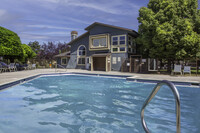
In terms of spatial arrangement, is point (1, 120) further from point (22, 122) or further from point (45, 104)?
point (45, 104)

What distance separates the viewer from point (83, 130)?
4.02 m

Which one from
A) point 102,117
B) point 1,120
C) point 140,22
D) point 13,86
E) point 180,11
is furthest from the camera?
point 140,22

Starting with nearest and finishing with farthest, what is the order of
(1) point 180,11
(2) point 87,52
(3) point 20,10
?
(3) point 20,10, (1) point 180,11, (2) point 87,52

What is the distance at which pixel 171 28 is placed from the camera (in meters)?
14.7

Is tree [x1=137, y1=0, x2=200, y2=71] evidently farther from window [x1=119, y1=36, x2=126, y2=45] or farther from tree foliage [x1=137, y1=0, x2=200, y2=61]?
window [x1=119, y1=36, x2=126, y2=45]

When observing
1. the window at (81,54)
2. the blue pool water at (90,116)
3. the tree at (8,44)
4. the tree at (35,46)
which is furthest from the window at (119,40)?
the tree at (35,46)

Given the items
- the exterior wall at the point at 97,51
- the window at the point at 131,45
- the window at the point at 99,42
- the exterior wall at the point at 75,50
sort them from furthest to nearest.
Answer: the exterior wall at the point at 75,50
the window at the point at 99,42
the window at the point at 131,45
the exterior wall at the point at 97,51

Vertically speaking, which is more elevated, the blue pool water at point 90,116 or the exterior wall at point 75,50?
the exterior wall at point 75,50

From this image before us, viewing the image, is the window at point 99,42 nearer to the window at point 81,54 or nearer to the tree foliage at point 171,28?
the window at point 81,54

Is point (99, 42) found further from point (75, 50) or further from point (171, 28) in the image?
point (171, 28)

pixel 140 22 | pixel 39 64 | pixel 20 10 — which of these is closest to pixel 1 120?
pixel 20 10

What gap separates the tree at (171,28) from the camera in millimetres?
14391

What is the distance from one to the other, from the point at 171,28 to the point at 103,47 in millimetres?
9497

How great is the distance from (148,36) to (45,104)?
48.0 feet
